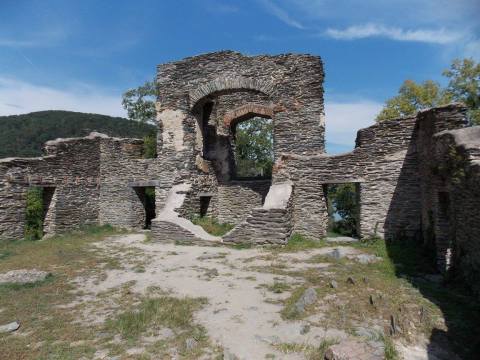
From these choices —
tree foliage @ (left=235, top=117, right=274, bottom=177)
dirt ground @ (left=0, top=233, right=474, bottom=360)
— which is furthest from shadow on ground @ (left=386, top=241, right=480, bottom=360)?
tree foliage @ (left=235, top=117, right=274, bottom=177)

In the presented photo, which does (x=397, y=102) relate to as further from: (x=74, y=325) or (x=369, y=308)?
(x=74, y=325)

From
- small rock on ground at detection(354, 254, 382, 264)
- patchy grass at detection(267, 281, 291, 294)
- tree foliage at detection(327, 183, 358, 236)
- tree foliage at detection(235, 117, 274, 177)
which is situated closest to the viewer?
patchy grass at detection(267, 281, 291, 294)

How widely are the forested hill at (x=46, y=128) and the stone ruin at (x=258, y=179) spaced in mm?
32331

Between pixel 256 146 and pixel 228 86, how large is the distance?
16.6m

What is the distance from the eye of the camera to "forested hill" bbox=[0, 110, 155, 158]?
149ft

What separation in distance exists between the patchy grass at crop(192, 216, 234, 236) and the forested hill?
1363 inches

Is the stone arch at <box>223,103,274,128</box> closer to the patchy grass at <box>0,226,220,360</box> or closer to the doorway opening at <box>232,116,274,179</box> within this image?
the patchy grass at <box>0,226,220,360</box>

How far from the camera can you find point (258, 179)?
12.9 meters

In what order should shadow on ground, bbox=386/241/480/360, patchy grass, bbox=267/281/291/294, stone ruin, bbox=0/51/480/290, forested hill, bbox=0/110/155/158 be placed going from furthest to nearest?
forested hill, bbox=0/110/155/158
stone ruin, bbox=0/51/480/290
patchy grass, bbox=267/281/291/294
shadow on ground, bbox=386/241/480/360

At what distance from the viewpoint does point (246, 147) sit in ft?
92.7

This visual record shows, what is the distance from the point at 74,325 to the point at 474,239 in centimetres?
550

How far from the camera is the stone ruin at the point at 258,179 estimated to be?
6.36 meters

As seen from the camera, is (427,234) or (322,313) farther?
(427,234)

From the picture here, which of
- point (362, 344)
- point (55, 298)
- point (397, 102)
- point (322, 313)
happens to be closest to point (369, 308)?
point (322, 313)
